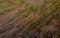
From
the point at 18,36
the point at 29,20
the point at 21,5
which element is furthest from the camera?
the point at 21,5

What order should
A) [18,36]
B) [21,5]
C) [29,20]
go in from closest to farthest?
[18,36] < [29,20] < [21,5]

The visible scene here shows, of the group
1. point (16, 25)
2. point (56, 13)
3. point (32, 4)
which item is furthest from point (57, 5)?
point (16, 25)

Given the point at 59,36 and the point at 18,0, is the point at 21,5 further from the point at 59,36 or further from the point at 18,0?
the point at 59,36

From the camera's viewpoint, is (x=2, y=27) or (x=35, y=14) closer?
(x=2, y=27)

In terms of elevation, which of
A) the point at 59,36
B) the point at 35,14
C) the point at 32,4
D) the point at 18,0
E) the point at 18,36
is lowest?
the point at 59,36

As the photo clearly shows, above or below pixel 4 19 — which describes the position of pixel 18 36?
below

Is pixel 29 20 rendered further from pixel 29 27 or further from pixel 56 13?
pixel 56 13
